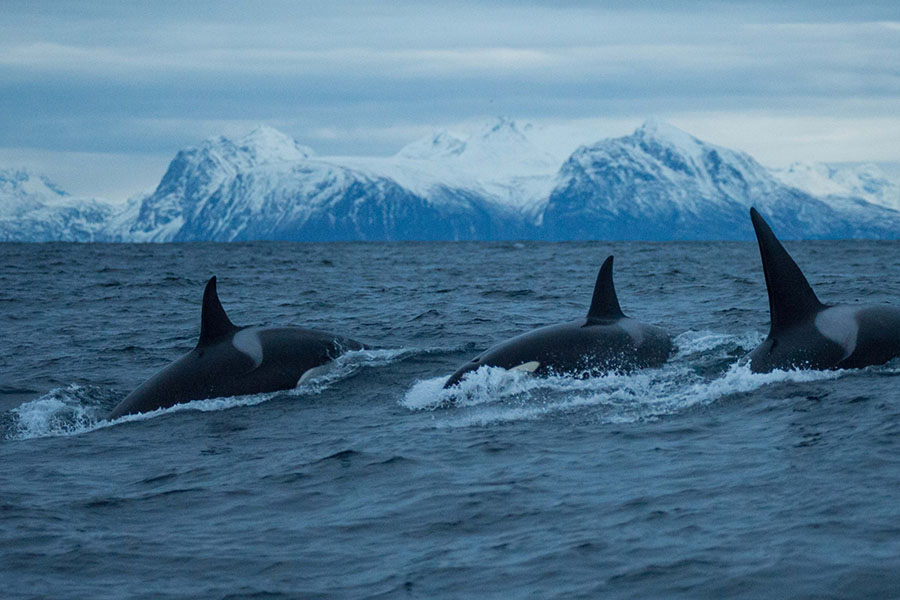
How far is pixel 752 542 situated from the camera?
759 centimetres

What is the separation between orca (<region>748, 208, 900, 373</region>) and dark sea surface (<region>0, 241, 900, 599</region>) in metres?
0.29

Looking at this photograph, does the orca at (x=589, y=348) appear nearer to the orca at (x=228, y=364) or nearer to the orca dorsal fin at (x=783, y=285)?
the orca dorsal fin at (x=783, y=285)

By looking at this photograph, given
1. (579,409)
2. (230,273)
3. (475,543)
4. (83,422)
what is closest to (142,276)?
(230,273)

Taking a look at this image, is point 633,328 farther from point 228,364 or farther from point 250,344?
point 228,364

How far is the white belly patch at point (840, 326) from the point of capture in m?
12.8

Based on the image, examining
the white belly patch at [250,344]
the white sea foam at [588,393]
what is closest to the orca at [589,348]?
the white sea foam at [588,393]

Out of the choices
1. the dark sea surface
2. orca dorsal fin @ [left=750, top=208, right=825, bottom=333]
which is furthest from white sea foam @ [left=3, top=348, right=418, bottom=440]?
orca dorsal fin @ [left=750, top=208, right=825, bottom=333]

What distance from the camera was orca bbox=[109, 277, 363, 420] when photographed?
46.9ft

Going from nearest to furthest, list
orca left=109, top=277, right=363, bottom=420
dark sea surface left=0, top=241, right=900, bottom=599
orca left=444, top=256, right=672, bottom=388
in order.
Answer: dark sea surface left=0, top=241, right=900, bottom=599 < orca left=444, top=256, right=672, bottom=388 < orca left=109, top=277, right=363, bottom=420

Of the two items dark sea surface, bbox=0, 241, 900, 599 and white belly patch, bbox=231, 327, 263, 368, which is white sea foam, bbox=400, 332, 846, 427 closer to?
dark sea surface, bbox=0, 241, 900, 599

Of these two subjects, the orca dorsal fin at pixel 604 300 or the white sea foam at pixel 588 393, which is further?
the orca dorsal fin at pixel 604 300

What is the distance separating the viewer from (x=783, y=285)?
42.1ft

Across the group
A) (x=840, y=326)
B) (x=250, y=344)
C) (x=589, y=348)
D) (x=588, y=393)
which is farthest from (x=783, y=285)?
(x=250, y=344)

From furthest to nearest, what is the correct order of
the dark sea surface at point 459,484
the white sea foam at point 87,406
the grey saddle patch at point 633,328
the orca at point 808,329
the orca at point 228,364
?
the grey saddle patch at point 633,328 → the orca at point 228,364 → the white sea foam at point 87,406 → the orca at point 808,329 → the dark sea surface at point 459,484
